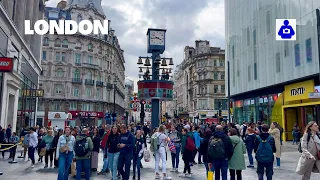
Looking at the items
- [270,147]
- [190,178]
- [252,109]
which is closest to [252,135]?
[190,178]

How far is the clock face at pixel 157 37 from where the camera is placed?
2870 centimetres

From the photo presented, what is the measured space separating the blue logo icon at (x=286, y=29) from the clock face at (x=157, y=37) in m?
11.1

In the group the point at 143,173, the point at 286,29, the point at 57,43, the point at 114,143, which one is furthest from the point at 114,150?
the point at 57,43

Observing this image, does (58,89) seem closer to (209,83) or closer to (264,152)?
(209,83)

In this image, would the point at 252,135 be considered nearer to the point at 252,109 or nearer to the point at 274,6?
the point at 274,6

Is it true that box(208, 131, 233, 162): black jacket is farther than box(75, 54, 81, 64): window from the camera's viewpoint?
No

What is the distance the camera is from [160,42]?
94.6ft

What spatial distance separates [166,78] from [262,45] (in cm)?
1151

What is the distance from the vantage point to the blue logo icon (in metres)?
25.5

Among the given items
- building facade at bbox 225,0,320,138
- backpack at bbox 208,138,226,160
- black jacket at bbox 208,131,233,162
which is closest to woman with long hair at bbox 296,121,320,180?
black jacket at bbox 208,131,233,162

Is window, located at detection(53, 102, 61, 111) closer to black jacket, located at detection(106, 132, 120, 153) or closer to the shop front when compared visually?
the shop front

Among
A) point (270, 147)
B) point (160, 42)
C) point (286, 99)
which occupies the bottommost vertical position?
point (270, 147)

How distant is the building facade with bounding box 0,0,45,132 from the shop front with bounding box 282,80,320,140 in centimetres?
2229

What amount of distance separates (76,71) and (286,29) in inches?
1684
